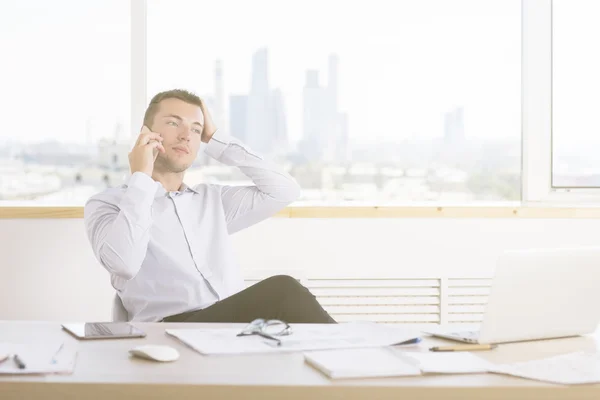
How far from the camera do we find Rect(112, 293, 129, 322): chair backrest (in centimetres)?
233

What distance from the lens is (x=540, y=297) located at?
154 centimetres

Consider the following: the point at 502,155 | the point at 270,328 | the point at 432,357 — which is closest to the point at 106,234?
the point at 270,328

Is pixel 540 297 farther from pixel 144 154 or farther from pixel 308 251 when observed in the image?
pixel 308 251

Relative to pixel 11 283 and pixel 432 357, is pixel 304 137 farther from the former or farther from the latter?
pixel 432 357

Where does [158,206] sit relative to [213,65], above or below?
below

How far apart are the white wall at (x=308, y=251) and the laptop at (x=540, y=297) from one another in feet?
5.60

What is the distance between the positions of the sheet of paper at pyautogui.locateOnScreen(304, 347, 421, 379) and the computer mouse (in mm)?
Answer: 221

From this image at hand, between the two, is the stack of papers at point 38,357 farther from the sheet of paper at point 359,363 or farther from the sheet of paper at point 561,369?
the sheet of paper at point 561,369

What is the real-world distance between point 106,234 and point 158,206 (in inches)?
12.3

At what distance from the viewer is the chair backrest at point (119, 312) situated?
2.33 metres

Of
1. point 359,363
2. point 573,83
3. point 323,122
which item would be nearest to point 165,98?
point 323,122

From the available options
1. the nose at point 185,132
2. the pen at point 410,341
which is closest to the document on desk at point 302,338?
the pen at point 410,341

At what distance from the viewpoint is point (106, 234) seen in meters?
2.27

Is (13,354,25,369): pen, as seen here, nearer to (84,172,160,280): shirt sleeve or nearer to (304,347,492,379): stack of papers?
(304,347,492,379): stack of papers
